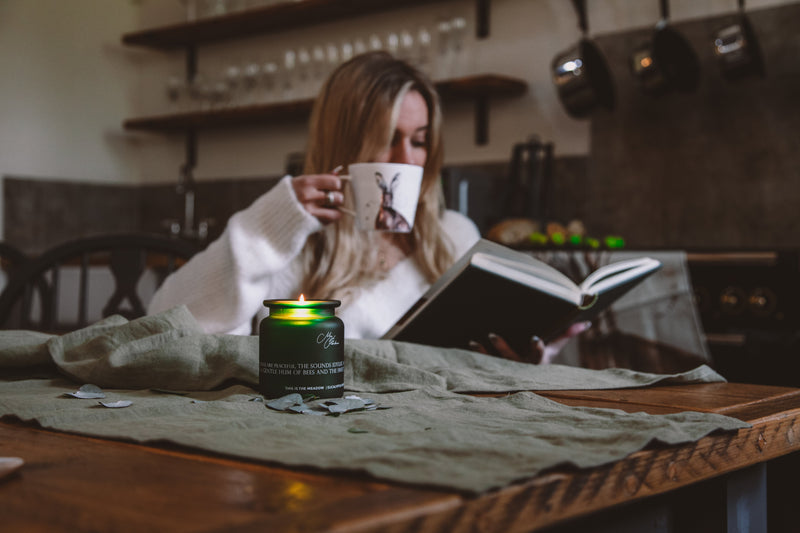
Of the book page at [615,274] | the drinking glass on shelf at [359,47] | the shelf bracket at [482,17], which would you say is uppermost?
the shelf bracket at [482,17]

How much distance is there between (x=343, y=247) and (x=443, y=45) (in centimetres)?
186

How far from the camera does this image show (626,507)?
0.56m

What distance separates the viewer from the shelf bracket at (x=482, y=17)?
3254 millimetres

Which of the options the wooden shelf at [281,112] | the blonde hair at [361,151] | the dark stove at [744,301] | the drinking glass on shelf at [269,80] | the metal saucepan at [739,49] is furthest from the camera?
the drinking glass on shelf at [269,80]

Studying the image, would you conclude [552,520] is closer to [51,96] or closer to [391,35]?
Answer: [391,35]

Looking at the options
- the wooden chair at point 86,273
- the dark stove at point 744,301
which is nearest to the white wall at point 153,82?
the dark stove at point 744,301

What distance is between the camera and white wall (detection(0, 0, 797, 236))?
10.4 feet

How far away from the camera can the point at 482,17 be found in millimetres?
3262

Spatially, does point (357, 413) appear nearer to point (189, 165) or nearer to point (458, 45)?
point (458, 45)

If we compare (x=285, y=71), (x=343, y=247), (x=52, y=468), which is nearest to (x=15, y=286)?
(x=343, y=247)

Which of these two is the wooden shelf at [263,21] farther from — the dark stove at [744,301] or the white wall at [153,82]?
the dark stove at [744,301]

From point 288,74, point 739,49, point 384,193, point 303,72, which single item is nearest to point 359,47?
point 303,72

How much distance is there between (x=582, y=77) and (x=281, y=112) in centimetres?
147

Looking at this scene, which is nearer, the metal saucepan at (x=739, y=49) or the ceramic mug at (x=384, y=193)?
the ceramic mug at (x=384, y=193)
